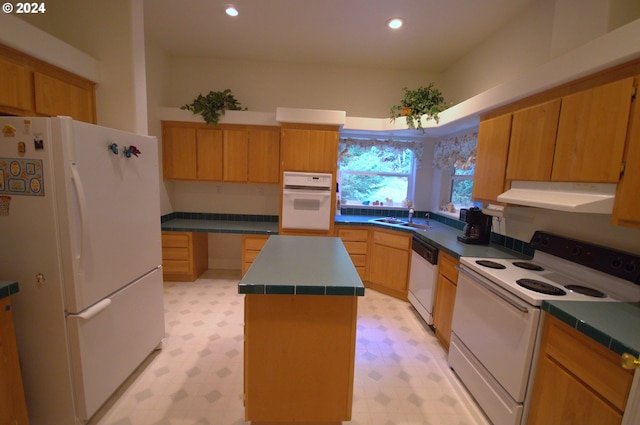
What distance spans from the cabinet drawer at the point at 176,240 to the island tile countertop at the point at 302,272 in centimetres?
188

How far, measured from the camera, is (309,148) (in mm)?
3320

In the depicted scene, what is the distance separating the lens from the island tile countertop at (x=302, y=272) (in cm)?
129

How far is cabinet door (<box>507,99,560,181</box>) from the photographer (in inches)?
65.3

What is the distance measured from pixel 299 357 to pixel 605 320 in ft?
4.68

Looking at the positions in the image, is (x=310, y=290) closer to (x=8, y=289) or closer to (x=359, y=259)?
(x=8, y=289)

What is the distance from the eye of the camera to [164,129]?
349 centimetres

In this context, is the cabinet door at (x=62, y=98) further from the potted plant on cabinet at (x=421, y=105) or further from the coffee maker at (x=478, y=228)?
the coffee maker at (x=478, y=228)

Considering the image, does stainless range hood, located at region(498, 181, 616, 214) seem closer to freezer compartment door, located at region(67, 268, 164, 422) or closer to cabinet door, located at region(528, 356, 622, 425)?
cabinet door, located at region(528, 356, 622, 425)

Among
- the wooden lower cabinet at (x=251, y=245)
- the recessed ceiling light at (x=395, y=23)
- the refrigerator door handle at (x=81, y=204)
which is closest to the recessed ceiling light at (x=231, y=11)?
the recessed ceiling light at (x=395, y=23)

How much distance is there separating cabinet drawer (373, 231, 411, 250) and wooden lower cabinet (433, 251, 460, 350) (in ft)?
2.19

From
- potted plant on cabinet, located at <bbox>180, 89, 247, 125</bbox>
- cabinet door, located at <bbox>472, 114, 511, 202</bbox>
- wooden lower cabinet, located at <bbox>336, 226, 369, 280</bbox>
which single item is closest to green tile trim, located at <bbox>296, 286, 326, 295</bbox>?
cabinet door, located at <bbox>472, 114, 511, 202</bbox>

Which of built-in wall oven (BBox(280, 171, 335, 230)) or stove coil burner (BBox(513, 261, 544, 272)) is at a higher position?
built-in wall oven (BBox(280, 171, 335, 230))

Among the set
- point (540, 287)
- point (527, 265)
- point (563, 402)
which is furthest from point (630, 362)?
point (527, 265)

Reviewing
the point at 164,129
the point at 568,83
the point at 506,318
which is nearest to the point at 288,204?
the point at 164,129
